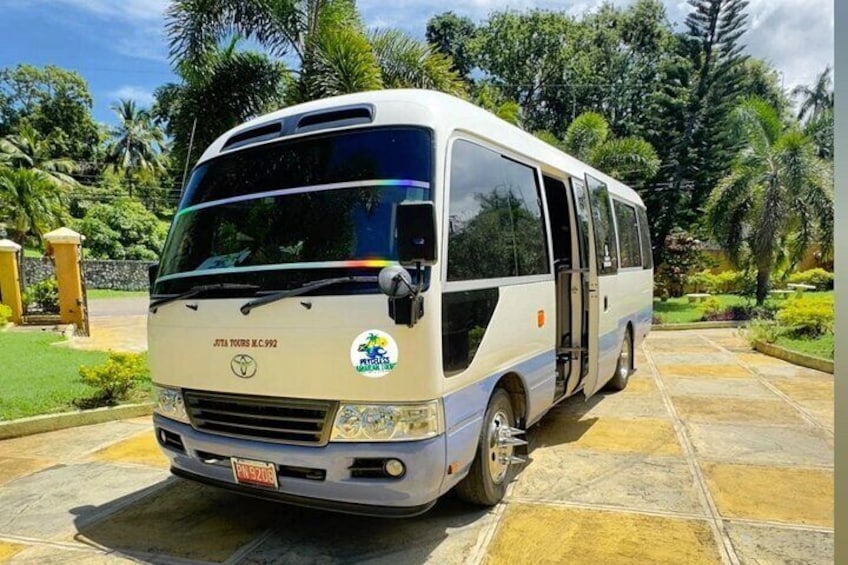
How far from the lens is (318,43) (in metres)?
9.84

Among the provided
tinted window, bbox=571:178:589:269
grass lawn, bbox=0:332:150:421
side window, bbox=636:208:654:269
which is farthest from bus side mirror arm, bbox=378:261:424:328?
side window, bbox=636:208:654:269

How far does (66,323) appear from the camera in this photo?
13.9 metres

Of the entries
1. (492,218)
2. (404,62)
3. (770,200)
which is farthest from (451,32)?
(492,218)

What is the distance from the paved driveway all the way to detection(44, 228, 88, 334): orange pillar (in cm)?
859

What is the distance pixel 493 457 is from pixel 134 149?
1972 inches

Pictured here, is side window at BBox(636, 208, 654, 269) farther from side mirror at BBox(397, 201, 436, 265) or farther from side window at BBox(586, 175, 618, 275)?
side mirror at BBox(397, 201, 436, 265)

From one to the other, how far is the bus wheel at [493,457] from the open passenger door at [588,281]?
5.05ft

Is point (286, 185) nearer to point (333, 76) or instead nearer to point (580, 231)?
point (580, 231)

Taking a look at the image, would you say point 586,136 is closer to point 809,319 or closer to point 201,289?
point 809,319

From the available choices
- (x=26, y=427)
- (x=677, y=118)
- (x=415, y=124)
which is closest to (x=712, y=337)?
(x=415, y=124)

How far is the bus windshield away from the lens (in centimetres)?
331

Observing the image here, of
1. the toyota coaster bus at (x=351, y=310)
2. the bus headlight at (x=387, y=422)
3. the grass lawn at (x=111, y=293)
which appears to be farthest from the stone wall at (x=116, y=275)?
the bus headlight at (x=387, y=422)

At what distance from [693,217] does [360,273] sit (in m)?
26.9

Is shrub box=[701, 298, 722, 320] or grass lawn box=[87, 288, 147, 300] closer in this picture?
shrub box=[701, 298, 722, 320]
